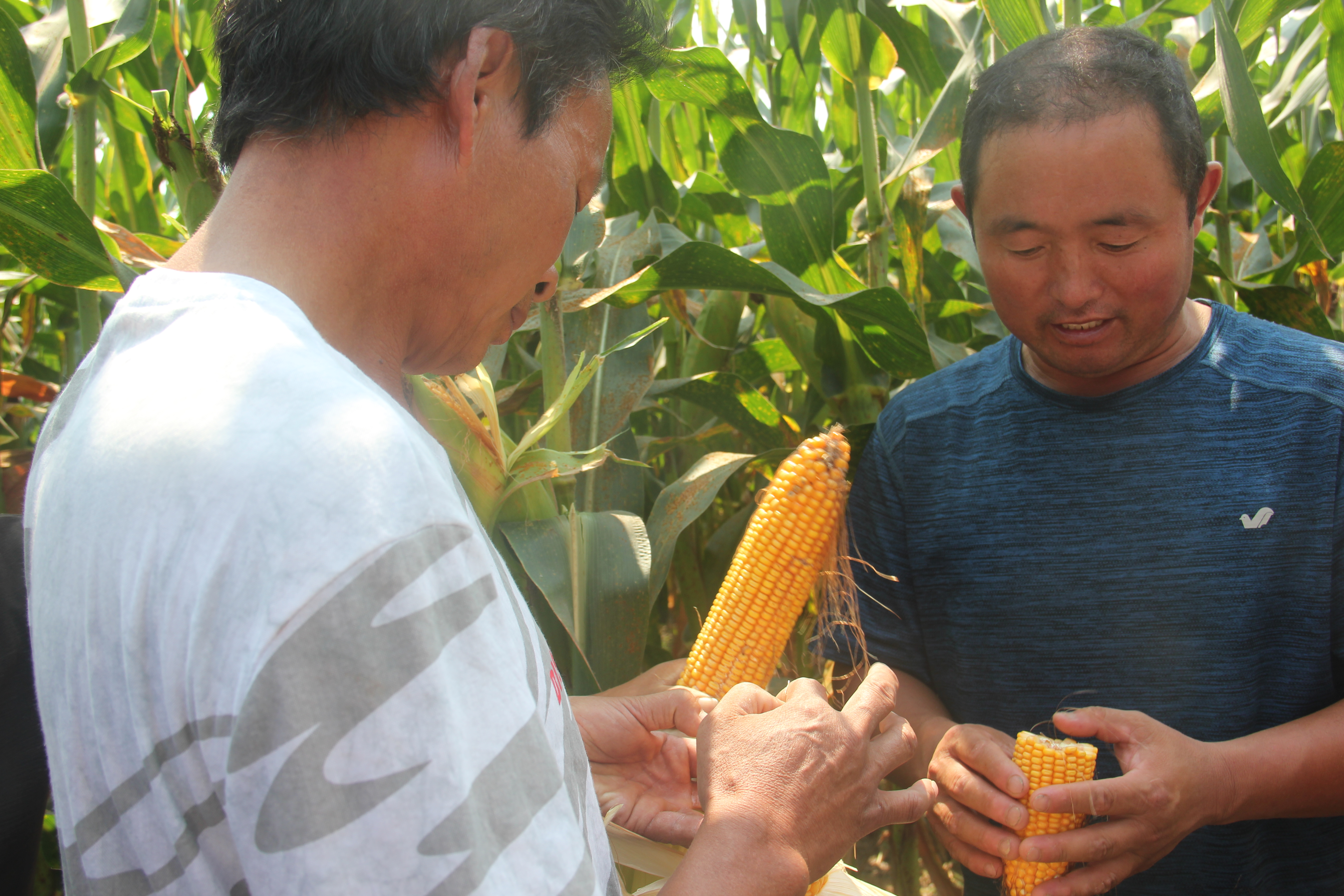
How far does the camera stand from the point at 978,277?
2814mm

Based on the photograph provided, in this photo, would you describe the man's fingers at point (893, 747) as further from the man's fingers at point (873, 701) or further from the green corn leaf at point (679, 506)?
the green corn leaf at point (679, 506)

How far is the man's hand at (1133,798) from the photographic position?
129 cm

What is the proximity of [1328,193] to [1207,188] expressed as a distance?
890 millimetres

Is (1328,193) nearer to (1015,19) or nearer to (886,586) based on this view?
(1015,19)

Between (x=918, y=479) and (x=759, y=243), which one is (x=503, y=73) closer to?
(x=918, y=479)

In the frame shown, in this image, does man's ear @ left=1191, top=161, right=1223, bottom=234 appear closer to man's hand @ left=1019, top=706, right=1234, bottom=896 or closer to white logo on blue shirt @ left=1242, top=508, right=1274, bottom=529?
white logo on blue shirt @ left=1242, top=508, right=1274, bottom=529

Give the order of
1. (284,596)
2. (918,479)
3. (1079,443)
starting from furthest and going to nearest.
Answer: (918,479), (1079,443), (284,596)

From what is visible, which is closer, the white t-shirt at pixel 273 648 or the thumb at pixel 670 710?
the white t-shirt at pixel 273 648

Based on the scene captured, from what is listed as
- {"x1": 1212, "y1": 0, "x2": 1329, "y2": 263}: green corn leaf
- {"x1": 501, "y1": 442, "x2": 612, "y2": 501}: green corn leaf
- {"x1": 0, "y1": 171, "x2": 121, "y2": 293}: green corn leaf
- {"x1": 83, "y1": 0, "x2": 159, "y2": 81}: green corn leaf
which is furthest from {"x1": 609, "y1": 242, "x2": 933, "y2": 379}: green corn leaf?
{"x1": 83, "y1": 0, "x2": 159, "y2": 81}: green corn leaf

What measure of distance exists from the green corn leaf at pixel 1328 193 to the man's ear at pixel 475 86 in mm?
2042

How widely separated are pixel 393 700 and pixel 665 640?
2357 mm

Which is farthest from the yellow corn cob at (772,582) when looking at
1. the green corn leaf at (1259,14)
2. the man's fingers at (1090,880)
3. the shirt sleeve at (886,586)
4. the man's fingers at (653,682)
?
the green corn leaf at (1259,14)

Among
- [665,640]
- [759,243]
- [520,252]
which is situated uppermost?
[520,252]

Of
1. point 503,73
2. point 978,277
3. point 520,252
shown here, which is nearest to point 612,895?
point 520,252
